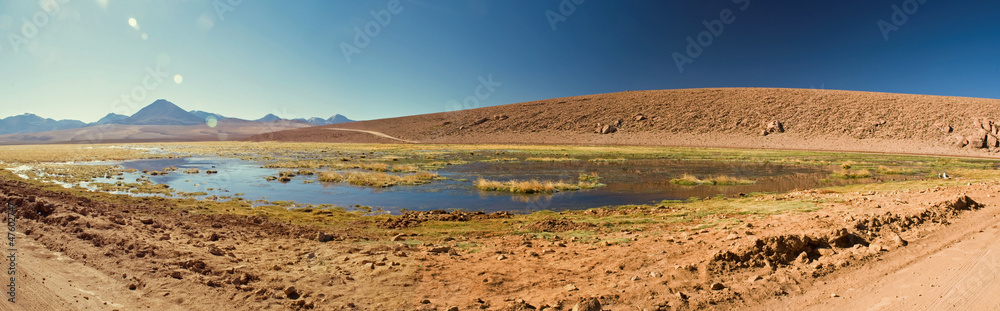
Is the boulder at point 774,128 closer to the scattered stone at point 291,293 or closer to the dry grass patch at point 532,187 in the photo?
the dry grass patch at point 532,187

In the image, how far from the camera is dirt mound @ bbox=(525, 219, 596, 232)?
1139 centimetres

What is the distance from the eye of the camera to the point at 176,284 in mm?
6102

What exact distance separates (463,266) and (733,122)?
93618 millimetres

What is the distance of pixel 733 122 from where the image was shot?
286 feet

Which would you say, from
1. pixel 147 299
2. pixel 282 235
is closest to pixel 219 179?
pixel 282 235

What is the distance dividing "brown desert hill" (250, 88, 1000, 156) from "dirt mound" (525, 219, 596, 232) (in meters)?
75.0

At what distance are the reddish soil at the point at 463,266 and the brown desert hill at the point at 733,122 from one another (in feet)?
254

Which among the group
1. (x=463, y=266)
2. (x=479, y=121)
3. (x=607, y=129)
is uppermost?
(x=479, y=121)

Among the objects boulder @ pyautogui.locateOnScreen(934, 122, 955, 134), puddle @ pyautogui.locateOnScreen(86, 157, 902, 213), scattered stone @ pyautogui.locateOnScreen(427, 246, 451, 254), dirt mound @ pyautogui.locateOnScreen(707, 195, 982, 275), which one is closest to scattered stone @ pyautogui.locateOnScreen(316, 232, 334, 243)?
scattered stone @ pyautogui.locateOnScreen(427, 246, 451, 254)

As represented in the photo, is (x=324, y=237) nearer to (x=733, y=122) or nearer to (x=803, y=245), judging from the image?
(x=803, y=245)

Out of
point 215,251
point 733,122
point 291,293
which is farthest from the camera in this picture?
point 733,122

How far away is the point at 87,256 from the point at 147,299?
2076mm

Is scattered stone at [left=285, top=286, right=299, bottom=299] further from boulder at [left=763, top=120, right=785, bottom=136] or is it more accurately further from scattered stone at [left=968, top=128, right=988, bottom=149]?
boulder at [left=763, top=120, right=785, bottom=136]

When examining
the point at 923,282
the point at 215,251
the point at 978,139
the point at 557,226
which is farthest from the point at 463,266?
the point at 978,139
